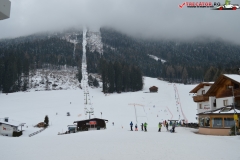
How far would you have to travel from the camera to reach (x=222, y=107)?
28938 mm

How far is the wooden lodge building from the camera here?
26.7 metres

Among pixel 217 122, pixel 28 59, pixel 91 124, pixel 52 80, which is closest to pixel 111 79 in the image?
pixel 52 80

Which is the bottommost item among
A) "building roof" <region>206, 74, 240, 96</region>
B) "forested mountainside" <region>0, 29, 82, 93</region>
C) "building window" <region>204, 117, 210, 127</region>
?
"building window" <region>204, 117, 210, 127</region>

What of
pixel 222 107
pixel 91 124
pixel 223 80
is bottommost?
pixel 91 124

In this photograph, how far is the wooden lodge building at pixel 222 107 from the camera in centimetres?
2673

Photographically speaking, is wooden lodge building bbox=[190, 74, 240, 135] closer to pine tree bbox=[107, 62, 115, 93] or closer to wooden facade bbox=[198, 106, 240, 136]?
wooden facade bbox=[198, 106, 240, 136]

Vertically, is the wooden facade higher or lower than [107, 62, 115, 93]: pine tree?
lower

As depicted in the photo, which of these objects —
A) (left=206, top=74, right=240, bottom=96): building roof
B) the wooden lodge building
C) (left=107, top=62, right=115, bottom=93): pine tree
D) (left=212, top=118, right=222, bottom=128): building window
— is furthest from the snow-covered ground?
(left=212, top=118, right=222, bottom=128): building window

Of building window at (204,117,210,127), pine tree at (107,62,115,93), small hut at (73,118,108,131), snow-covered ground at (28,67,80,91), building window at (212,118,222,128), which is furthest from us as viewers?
snow-covered ground at (28,67,80,91)

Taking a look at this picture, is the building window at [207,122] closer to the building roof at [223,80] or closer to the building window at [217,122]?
the building window at [217,122]

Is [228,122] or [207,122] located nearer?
[228,122]

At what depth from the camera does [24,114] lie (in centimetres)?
5819

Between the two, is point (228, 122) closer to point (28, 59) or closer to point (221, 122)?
point (221, 122)

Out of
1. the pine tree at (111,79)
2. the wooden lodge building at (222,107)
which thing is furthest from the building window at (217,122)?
the pine tree at (111,79)
